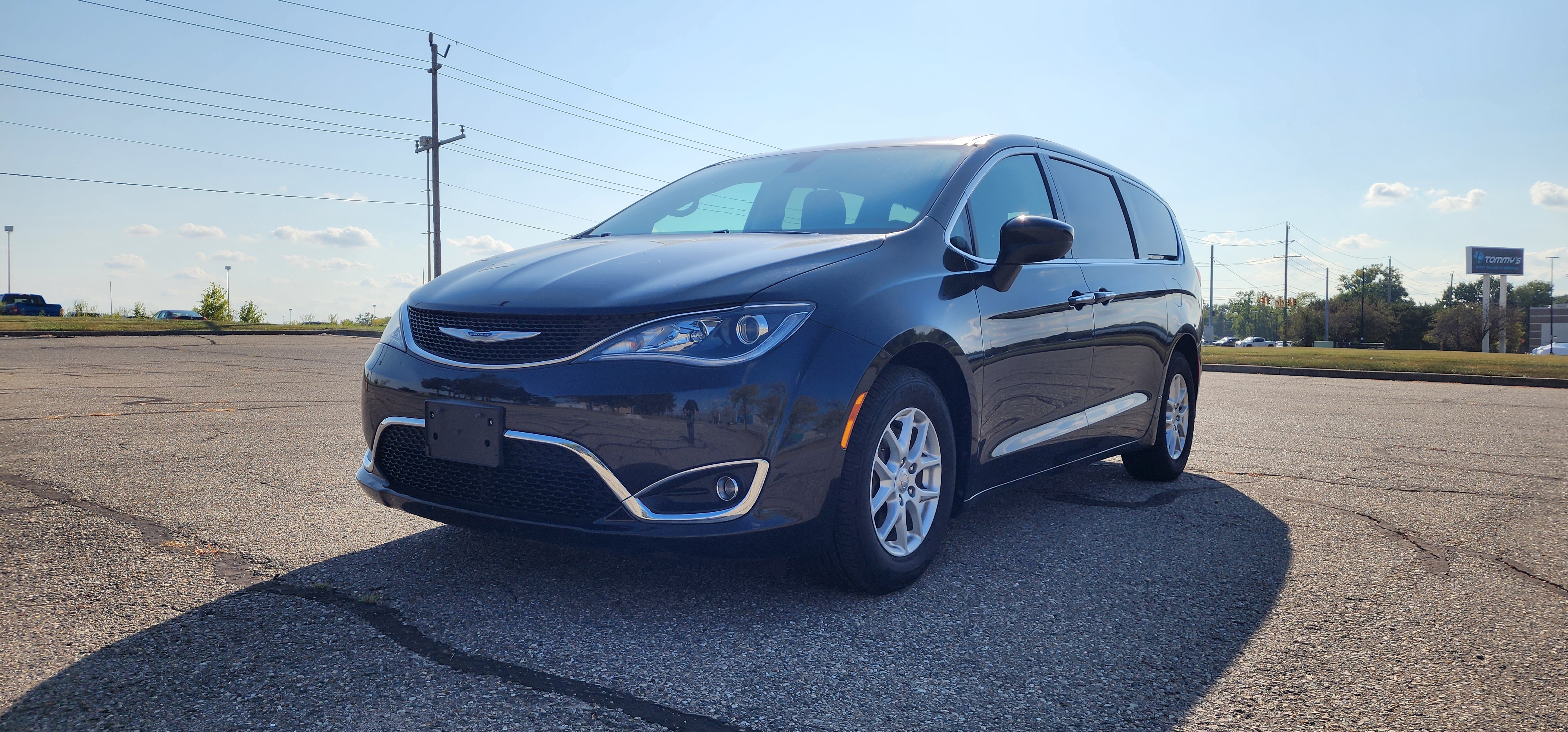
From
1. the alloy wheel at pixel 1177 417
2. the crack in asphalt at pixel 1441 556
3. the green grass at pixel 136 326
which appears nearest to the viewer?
the crack in asphalt at pixel 1441 556

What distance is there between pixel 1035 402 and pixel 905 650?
155 cm

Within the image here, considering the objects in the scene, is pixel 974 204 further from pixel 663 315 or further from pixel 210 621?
pixel 210 621

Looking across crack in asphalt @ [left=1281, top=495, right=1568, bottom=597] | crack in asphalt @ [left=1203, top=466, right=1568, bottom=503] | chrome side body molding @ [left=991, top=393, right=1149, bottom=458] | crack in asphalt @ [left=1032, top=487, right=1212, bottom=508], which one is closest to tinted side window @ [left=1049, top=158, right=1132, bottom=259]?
chrome side body molding @ [left=991, top=393, right=1149, bottom=458]

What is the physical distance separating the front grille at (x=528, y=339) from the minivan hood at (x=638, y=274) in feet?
0.09

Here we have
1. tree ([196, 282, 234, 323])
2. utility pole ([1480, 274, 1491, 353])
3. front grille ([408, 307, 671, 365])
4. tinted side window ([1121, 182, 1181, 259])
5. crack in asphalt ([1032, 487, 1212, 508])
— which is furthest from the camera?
utility pole ([1480, 274, 1491, 353])

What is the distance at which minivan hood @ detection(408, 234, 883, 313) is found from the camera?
283 centimetres

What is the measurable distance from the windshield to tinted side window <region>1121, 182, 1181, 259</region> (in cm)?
176

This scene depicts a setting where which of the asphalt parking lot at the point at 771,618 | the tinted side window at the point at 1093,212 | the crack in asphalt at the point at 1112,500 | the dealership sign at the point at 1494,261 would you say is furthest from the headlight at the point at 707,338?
the dealership sign at the point at 1494,261

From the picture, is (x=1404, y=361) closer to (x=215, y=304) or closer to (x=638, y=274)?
(x=638, y=274)

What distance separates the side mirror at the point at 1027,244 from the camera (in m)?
3.59

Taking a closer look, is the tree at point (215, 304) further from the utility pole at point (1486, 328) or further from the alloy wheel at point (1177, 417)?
the utility pole at point (1486, 328)

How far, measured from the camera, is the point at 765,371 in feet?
8.88

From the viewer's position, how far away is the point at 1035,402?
155 inches

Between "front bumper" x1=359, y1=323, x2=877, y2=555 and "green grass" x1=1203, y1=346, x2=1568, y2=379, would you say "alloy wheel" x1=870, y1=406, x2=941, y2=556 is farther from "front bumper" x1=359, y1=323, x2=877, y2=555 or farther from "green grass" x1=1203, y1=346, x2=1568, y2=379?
"green grass" x1=1203, y1=346, x2=1568, y2=379
